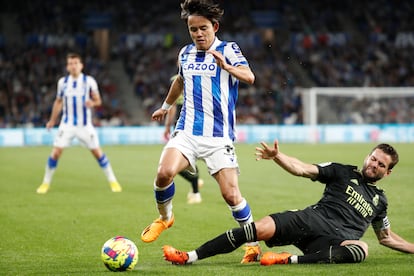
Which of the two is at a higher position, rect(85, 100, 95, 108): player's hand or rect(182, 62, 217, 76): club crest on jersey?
rect(182, 62, 217, 76): club crest on jersey

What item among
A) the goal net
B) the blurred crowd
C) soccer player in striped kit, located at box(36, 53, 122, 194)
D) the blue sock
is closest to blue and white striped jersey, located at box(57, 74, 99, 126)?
soccer player in striped kit, located at box(36, 53, 122, 194)

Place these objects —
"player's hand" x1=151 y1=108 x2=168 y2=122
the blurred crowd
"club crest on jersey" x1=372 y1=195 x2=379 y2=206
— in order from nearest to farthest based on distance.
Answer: "club crest on jersey" x1=372 y1=195 x2=379 y2=206, "player's hand" x1=151 y1=108 x2=168 y2=122, the blurred crowd

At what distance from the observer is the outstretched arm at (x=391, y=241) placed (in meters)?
7.68

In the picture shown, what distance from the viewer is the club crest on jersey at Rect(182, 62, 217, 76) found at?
7.59m

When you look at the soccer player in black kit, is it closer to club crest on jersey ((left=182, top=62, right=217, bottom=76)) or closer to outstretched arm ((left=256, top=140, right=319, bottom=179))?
outstretched arm ((left=256, top=140, right=319, bottom=179))

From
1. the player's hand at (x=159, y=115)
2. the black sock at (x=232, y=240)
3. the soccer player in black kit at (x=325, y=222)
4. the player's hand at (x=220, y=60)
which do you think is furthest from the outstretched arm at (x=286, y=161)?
the player's hand at (x=159, y=115)

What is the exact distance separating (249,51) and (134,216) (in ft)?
110

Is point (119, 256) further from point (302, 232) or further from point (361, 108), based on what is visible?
point (361, 108)

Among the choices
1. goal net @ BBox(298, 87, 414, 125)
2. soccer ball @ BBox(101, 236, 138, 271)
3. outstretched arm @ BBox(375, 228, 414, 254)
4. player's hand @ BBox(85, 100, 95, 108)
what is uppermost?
player's hand @ BBox(85, 100, 95, 108)

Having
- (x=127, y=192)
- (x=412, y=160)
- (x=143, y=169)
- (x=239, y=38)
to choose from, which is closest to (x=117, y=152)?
(x=143, y=169)

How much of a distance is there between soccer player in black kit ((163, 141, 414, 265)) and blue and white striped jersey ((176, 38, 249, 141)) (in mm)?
974

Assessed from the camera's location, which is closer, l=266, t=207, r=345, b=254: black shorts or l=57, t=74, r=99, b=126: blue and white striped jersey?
l=266, t=207, r=345, b=254: black shorts

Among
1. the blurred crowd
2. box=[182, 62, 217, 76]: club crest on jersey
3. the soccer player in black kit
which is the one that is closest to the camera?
the soccer player in black kit

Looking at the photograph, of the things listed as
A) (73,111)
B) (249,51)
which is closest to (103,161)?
(73,111)
